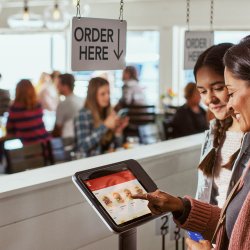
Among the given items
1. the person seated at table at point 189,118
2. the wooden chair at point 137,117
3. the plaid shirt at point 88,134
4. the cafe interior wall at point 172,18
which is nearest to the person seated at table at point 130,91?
the wooden chair at point 137,117

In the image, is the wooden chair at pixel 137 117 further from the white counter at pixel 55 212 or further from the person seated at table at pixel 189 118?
the white counter at pixel 55 212

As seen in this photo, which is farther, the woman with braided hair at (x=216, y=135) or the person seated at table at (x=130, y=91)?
the person seated at table at (x=130, y=91)

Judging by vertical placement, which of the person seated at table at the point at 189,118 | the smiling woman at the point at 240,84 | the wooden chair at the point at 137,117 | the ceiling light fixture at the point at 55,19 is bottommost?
the wooden chair at the point at 137,117

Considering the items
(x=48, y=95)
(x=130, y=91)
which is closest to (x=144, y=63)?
(x=130, y=91)

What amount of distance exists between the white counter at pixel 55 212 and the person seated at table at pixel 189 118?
387 cm

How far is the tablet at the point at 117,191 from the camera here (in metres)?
2.04

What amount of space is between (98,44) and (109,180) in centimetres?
86

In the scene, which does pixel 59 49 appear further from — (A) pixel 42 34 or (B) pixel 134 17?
(B) pixel 134 17

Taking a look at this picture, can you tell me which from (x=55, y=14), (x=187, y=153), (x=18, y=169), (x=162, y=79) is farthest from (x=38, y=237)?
(x=162, y=79)

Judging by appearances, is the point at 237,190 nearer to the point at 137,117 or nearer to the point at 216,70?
the point at 216,70

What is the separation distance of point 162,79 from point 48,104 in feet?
8.94

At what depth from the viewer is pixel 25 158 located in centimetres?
535

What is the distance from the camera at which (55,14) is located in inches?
367

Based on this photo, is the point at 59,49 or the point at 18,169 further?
the point at 59,49
